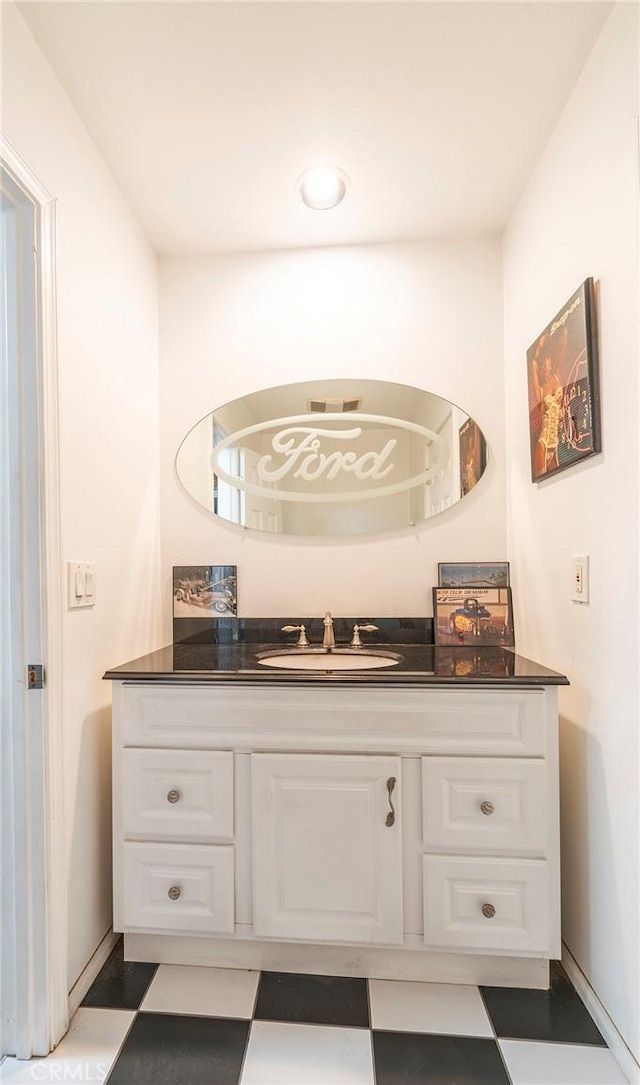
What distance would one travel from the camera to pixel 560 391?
55.9 inches

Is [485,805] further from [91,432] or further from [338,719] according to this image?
[91,432]

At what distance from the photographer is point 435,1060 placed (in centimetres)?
114

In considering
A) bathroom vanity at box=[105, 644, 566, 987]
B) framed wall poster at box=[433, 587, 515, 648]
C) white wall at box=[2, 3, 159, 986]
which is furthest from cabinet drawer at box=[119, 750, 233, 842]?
framed wall poster at box=[433, 587, 515, 648]

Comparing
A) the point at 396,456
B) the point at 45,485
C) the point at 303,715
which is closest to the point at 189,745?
the point at 303,715

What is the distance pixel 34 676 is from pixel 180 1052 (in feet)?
2.90

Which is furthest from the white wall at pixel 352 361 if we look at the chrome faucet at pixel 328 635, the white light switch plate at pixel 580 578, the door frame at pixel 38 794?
the door frame at pixel 38 794

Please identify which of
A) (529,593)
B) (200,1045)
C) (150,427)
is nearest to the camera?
(200,1045)

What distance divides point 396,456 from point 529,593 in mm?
661

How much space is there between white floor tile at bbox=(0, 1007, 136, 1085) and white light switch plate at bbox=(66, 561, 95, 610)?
970mm

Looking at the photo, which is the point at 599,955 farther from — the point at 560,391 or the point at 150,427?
the point at 150,427

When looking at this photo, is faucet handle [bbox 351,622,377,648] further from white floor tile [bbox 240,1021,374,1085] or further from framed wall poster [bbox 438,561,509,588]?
white floor tile [bbox 240,1021,374,1085]

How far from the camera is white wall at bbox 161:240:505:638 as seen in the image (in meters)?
1.92

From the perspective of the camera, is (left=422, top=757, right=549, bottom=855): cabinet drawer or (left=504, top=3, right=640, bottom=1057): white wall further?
(left=422, top=757, right=549, bottom=855): cabinet drawer

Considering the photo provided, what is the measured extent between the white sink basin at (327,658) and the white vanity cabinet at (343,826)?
350 mm
